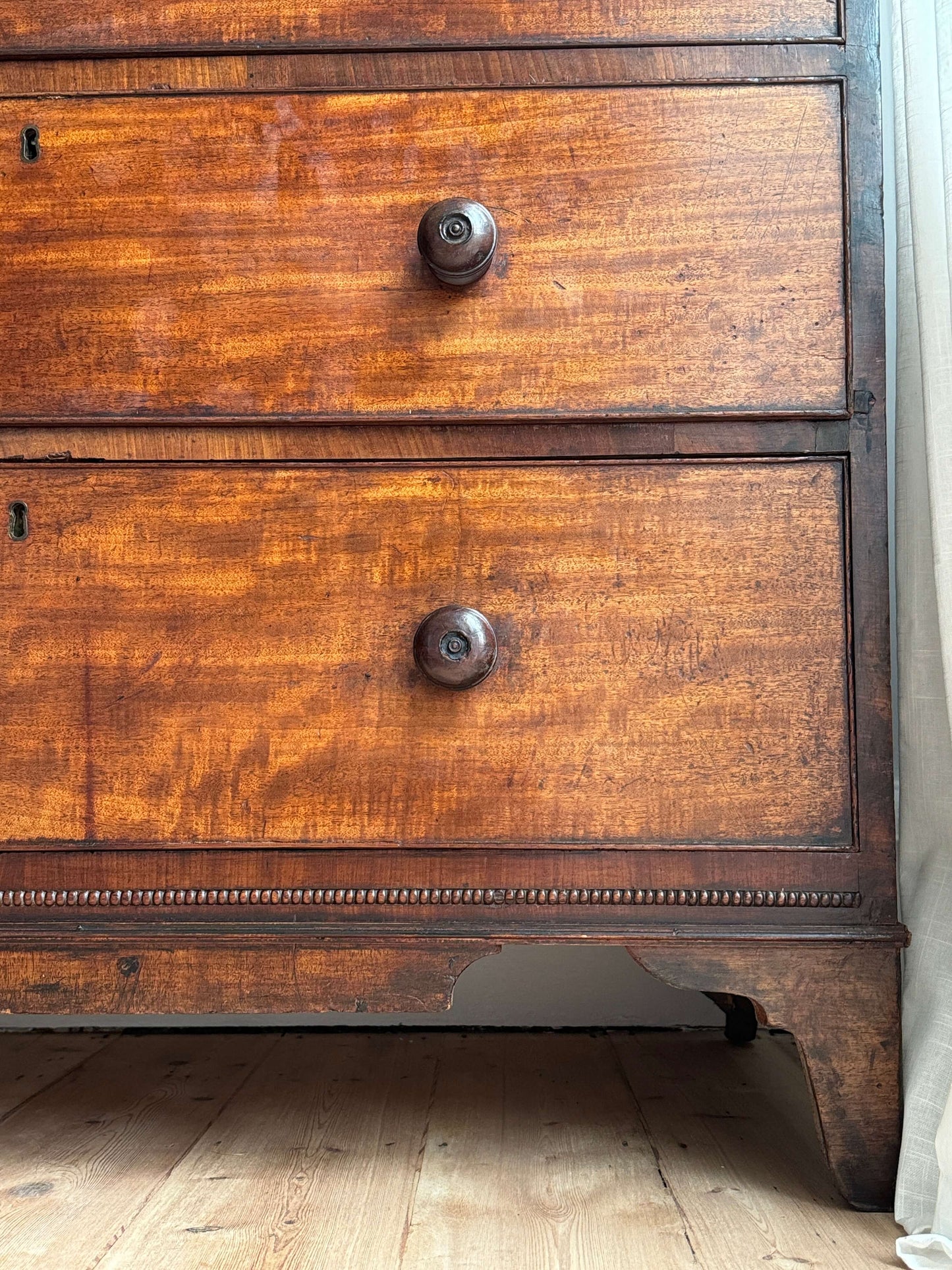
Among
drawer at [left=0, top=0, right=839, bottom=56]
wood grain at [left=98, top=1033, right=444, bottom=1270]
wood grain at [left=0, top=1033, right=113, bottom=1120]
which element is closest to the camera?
wood grain at [left=98, top=1033, right=444, bottom=1270]

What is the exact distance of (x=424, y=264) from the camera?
830 mm

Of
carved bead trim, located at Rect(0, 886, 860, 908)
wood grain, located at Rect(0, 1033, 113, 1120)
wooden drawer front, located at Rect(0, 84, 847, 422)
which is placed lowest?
wood grain, located at Rect(0, 1033, 113, 1120)

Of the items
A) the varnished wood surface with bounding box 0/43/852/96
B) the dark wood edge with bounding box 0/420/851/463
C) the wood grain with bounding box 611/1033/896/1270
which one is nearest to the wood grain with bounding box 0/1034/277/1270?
the wood grain with bounding box 611/1033/896/1270

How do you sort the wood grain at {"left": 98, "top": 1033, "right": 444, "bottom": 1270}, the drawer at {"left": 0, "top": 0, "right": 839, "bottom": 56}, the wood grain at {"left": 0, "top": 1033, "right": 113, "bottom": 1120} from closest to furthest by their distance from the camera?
the wood grain at {"left": 98, "top": 1033, "right": 444, "bottom": 1270}, the drawer at {"left": 0, "top": 0, "right": 839, "bottom": 56}, the wood grain at {"left": 0, "top": 1033, "right": 113, "bottom": 1120}

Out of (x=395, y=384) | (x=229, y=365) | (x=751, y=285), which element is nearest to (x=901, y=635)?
(x=751, y=285)

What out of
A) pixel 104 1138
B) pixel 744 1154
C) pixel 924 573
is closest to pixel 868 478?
pixel 924 573

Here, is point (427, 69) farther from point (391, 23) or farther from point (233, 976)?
point (233, 976)

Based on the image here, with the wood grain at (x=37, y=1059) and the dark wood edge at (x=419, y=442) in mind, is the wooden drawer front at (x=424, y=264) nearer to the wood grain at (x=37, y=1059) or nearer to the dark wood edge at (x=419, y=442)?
the dark wood edge at (x=419, y=442)

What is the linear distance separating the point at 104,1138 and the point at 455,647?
0.56m

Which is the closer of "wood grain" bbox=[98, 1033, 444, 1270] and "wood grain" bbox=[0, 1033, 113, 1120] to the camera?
"wood grain" bbox=[98, 1033, 444, 1270]

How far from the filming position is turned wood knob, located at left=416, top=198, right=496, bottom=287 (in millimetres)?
791

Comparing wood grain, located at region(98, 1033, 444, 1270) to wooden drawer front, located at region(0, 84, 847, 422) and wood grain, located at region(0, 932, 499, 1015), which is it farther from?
wooden drawer front, located at region(0, 84, 847, 422)

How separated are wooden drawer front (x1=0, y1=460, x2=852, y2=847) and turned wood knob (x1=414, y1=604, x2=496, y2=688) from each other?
0.07 feet

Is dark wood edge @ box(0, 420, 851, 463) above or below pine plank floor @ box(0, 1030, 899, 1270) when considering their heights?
above
